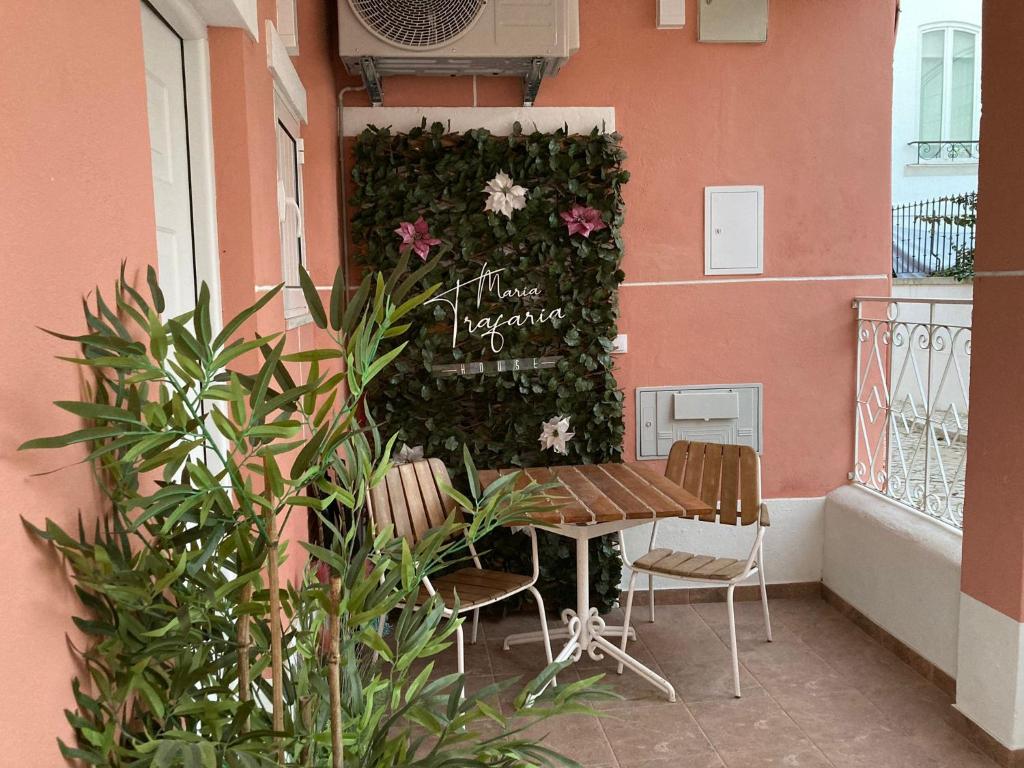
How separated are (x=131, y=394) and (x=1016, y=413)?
278cm

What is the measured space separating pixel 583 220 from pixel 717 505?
1.47 m

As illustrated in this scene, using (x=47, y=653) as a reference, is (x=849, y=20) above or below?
above

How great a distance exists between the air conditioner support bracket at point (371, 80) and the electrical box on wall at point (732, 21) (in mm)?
1587

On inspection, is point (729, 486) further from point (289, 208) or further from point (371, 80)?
point (371, 80)

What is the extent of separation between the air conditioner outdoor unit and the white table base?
2.00 m

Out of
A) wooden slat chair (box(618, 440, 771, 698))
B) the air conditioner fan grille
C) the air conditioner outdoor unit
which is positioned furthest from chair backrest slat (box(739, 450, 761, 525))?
the air conditioner fan grille

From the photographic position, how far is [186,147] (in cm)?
226

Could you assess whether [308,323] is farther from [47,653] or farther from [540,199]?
[47,653]

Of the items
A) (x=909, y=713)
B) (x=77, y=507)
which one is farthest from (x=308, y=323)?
(x=909, y=713)

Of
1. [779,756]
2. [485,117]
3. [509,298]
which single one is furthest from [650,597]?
[485,117]

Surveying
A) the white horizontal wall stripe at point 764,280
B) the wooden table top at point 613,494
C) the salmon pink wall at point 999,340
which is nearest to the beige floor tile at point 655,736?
the wooden table top at point 613,494

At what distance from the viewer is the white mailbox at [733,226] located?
15.1ft

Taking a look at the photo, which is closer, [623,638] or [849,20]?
[623,638]

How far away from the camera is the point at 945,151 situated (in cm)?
1529
